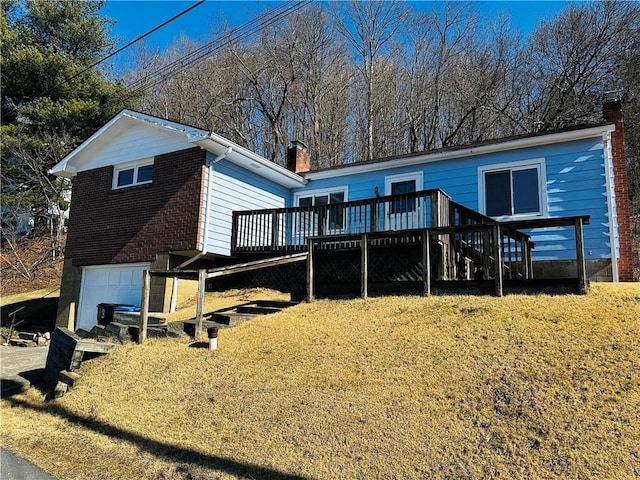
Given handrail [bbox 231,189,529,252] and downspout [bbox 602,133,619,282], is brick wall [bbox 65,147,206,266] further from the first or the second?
downspout [bbox 602,133,619,282]

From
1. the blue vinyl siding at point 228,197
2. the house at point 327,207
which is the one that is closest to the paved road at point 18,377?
the house at point 327,207

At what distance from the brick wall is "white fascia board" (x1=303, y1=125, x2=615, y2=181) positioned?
172 inches

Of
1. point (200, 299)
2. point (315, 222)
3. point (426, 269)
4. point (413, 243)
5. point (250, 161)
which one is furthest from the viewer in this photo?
point (250, 161)

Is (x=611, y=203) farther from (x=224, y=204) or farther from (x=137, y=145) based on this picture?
(x=137, y=145)

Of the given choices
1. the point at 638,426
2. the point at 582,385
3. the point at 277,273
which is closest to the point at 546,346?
the point at 582,385

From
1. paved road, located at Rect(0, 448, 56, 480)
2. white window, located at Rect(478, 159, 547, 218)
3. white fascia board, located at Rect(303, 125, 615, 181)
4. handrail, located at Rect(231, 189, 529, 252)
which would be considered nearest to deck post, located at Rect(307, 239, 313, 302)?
handrail, located at Rect(231, 189, 529, 252)

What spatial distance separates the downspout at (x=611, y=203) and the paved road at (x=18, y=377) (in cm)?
1129

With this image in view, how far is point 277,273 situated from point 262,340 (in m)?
6.00

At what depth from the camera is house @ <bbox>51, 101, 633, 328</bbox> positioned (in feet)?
35.0

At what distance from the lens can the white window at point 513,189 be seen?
466 inches

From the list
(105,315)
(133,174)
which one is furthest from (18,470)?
(133,174)

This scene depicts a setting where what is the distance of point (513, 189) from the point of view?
1223 cm

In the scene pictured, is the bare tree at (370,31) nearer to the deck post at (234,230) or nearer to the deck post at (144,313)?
the deck post at (234,230)

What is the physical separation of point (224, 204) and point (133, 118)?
4224 millimetres
